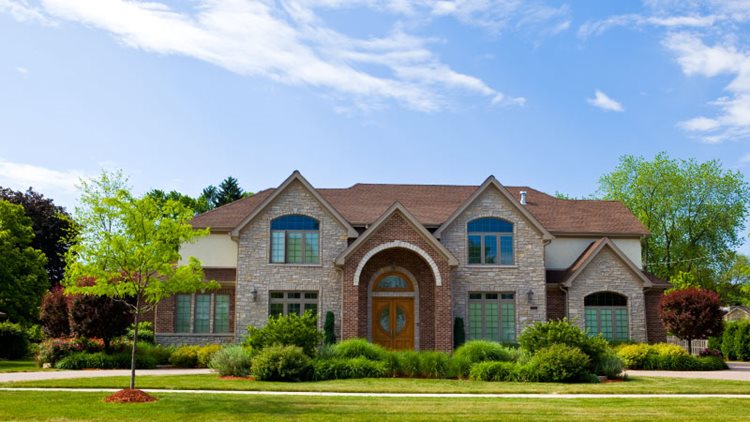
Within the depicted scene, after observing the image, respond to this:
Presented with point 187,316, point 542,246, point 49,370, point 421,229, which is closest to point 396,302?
point 421,229

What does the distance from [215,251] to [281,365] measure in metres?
13.3

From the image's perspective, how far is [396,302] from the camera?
97.9 ft

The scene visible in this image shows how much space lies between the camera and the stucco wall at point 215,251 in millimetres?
32000

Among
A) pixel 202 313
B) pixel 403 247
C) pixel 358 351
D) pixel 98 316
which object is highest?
pixel 403 247

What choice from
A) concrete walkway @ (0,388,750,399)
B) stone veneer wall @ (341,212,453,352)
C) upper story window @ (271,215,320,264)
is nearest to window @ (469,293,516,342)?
stone veneer wall @ (341,212,453,352)

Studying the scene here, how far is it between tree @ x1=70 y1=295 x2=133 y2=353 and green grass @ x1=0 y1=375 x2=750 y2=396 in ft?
18.5

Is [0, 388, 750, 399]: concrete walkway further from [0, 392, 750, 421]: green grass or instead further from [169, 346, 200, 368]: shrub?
[169, 346, 200, 368]: shrub

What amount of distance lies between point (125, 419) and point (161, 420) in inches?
25.0

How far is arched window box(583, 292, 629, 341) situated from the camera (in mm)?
30578

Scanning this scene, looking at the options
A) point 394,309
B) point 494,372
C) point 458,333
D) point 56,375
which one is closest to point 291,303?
point 394,309

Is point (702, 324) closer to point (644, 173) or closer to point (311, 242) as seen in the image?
point (311, 242)

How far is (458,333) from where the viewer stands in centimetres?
2903

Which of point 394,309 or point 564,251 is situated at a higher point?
point 564,251

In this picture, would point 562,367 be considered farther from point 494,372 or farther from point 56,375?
point 56,375
